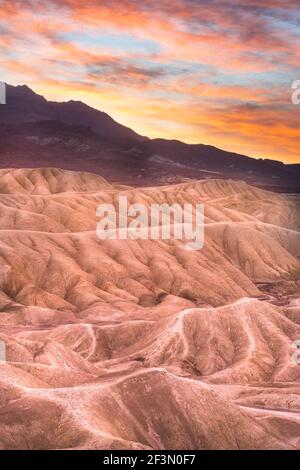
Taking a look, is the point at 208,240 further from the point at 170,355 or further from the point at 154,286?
the point at 170,355

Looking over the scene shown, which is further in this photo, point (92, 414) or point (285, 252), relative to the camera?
point (285, 252)

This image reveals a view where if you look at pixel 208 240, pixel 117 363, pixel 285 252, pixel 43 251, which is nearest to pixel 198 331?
pixel 117 363

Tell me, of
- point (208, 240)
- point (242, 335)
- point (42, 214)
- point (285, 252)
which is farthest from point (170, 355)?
point (285, 252)

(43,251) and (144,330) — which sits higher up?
(43,251)

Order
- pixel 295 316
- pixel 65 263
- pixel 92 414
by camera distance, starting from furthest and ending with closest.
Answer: pixel 65 263 → pixel 295 316 → pixel 92 414
